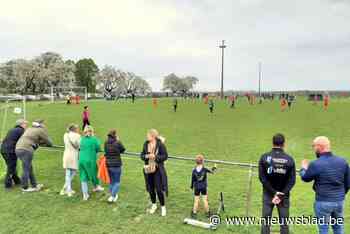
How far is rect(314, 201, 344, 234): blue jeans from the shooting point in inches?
214

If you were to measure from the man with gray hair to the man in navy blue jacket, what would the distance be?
22.2ft

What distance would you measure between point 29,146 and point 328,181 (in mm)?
7214

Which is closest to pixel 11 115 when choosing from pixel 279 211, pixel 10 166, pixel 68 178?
pixel 10 166

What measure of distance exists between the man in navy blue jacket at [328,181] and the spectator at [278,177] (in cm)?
32

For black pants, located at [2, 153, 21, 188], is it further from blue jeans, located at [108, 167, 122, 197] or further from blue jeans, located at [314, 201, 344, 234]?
blue jeans, located at [314, 201, 344, 234]

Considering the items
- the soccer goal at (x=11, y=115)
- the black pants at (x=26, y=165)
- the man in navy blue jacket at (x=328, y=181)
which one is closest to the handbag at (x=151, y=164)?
the man in navy blue jacket at (x=328, y=181)

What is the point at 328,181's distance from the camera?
17.6 feet

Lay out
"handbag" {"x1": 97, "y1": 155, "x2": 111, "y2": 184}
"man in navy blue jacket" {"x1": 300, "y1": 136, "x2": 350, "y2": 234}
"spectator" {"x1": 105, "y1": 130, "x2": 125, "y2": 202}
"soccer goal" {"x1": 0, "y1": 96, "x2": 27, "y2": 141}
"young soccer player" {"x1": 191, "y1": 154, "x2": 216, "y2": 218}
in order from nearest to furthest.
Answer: "man in navy blue jacket" {"x1": 300, "y1": 136, "x2": 350, "y2": 234}
"young soccer player" {"x1": 191, "y1": 154, "x2": 216, "y2": 218}
"spectator" {"x1": 105, "y1": 130, "x2": 125, "y2": 202}
"handbag" {"x1": 97, "y1": 155, "x2": 111, "y2": 184}
"soccer goal" {"x1": 0, "y1": 96, "x2": 27, "y2": 141}

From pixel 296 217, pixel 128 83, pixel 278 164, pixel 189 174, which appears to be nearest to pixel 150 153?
pixel 278 164

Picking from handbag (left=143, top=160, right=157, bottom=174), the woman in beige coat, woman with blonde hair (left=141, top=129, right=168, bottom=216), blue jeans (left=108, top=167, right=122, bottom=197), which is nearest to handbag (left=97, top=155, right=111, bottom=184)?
Result: blue jeans (left=108, top=167, right=122, bottom=197)

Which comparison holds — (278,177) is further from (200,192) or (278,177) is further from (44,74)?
(44,74)

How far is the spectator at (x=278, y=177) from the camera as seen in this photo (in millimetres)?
5762

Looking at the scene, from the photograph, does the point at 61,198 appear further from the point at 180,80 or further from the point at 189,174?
the point at 180,80

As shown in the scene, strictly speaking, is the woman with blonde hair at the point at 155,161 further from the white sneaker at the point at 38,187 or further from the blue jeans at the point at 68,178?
the white sneaker at the point at 38,187
